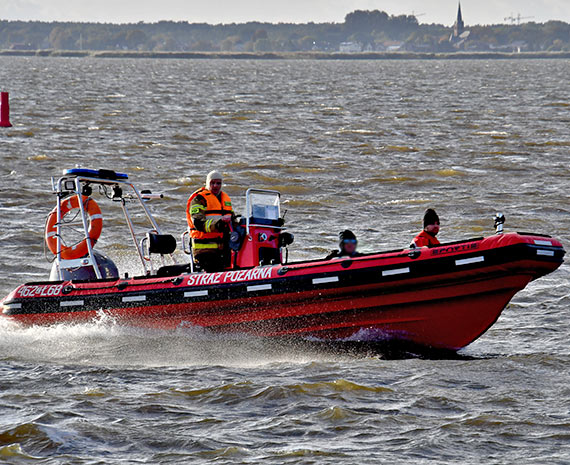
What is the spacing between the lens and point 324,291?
9758 mm

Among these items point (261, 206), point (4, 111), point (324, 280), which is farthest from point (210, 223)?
point (4, 111)

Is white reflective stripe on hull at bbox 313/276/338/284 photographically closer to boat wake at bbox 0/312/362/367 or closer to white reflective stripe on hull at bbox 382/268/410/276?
white reflective stripe on hull at bbox 382/268/410/276

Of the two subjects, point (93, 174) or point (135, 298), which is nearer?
point (135, 298)

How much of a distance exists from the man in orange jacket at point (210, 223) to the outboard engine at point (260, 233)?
7.7 inches

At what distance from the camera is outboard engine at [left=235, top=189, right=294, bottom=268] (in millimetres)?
10391

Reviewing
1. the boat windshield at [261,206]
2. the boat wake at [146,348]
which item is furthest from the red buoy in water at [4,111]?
the boat windshield at [261,206]

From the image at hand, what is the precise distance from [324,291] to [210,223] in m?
1.39

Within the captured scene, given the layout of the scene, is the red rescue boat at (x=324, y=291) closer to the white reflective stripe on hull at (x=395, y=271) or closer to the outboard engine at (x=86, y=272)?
the white reflective stripe on hull at (x=395, y=271)

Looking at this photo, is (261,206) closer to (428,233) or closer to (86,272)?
(428,233)

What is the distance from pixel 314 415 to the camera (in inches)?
316

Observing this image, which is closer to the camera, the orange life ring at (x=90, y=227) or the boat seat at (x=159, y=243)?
the boat seat at (x=159, y=243)

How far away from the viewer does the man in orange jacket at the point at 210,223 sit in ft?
34.0

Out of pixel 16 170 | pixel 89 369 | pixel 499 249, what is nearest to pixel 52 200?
pixel 16 170

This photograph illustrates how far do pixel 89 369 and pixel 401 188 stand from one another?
1235 centimetres
